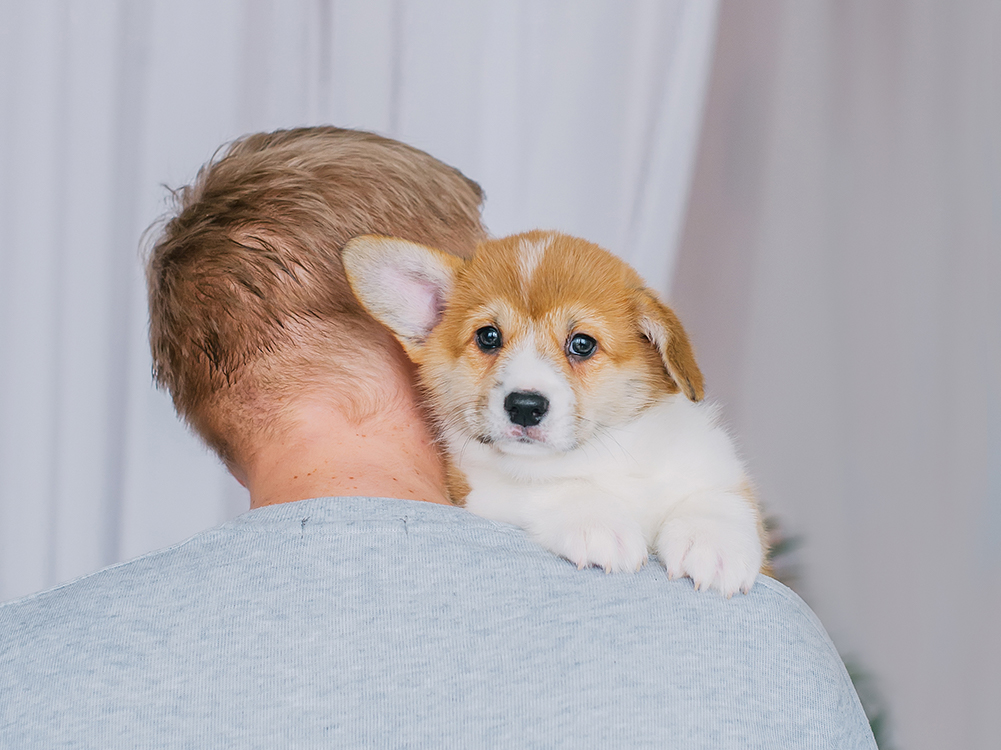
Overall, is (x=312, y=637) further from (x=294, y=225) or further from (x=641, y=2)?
(x=641, y=2)

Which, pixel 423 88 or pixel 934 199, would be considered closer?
pixel 934 199

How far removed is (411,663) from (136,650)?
0.29 meters

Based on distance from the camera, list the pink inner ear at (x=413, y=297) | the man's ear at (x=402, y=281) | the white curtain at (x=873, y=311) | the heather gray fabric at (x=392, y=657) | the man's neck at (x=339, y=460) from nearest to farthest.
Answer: the heather gray fabric at (x=392, y=657), the man's neck at (x=339, y=460), the man's ear at (x=402, y=281), the pink inner ear at (x=413, y=297), the white curtain at (x=873, y=311)

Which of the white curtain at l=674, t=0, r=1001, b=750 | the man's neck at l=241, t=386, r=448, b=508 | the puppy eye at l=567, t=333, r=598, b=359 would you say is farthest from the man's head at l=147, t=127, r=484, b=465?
the white curtain at l=674, t=0, r=1001, b=750

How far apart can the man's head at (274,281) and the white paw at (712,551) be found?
1.58ft

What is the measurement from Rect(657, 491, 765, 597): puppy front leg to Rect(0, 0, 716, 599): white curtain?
5.68ft

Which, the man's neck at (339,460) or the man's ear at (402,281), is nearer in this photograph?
the man's neck at (339,460)

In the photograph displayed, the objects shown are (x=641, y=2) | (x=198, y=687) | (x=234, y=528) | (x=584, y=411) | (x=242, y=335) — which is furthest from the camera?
(x=641, y=2)

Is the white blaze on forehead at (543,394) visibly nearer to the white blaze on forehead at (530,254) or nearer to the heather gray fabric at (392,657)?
the white blaze on forehead at (530,254)

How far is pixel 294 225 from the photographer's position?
4.44 feet

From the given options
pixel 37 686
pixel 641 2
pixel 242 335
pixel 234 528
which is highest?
pixel 641 2

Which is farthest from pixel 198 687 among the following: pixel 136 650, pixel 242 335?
pixel 242 335

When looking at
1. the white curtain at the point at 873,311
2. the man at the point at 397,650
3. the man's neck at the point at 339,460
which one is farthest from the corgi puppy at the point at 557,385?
the white curtain at the point at 873,311

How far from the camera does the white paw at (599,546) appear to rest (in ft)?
3.76
